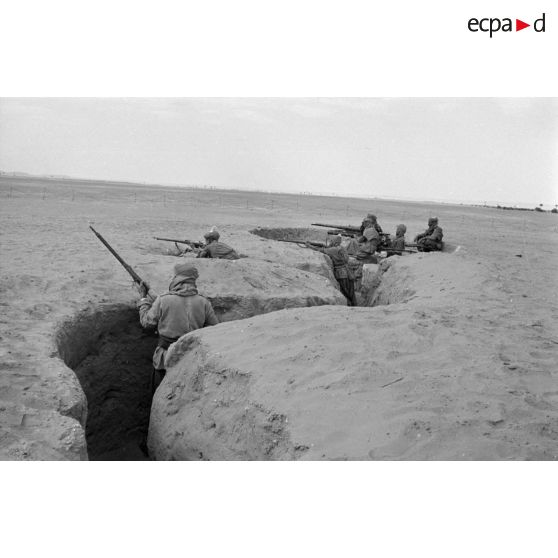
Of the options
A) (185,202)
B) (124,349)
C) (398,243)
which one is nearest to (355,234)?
(398,243)

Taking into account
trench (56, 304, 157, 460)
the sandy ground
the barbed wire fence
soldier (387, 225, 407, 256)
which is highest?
the barbed wire fence

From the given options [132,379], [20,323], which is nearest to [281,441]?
[20,323]

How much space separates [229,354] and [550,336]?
2.83 m

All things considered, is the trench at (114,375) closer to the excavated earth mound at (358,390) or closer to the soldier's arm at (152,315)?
the soldier's arm at (152,315)

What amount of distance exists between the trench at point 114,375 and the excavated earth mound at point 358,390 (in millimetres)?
1584

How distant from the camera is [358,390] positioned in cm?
355

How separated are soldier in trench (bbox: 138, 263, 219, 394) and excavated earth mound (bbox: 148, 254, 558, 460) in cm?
49

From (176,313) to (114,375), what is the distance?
157 cm

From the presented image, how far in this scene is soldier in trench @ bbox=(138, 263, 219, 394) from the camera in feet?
17.8

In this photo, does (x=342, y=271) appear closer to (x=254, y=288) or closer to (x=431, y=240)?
(x=254, y=288)

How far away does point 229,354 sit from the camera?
4.39 m

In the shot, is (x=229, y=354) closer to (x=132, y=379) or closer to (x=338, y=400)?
(x=338, y=400)

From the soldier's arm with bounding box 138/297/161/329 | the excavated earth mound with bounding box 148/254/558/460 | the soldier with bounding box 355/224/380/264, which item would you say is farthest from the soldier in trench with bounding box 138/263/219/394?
the soldier with bounding box 355/224/380/264

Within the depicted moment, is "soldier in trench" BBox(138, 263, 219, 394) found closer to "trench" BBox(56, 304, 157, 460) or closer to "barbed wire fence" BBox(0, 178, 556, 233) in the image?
"trench" BBox(56, 304, 157, 460)
